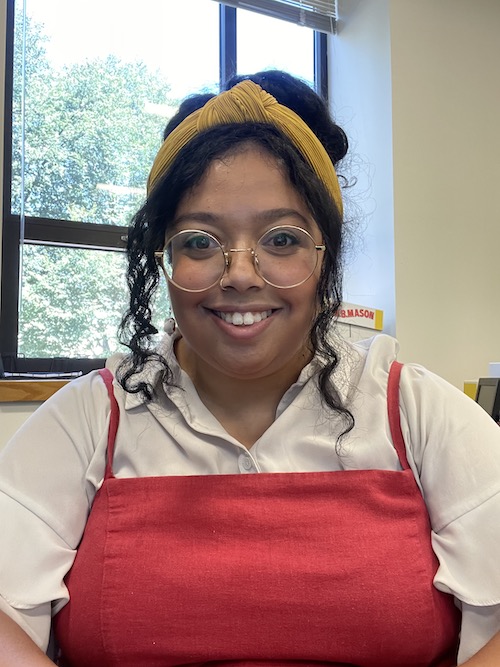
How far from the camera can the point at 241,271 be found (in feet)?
2.75

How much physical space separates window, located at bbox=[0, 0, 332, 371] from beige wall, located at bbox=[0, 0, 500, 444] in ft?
2.04

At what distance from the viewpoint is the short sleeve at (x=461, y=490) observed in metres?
0.79

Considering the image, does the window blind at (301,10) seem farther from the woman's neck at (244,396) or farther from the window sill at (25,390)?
the woman's neck at (244,396)

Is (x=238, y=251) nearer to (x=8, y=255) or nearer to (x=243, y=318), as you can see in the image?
(x=243, y=318)

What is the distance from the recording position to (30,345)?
2.14 meters

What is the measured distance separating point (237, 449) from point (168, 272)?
0.30 metres

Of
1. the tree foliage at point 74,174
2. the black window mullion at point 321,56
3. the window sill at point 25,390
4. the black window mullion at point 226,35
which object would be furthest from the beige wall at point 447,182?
the window sill at point 25,390

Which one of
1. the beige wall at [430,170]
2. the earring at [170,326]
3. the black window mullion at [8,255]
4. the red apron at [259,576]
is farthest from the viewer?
the beige wall at [430,170]

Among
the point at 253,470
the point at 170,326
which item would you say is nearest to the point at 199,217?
the point at 170,326

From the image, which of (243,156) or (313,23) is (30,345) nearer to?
(243,156)

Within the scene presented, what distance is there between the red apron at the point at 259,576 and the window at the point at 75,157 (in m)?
1.42

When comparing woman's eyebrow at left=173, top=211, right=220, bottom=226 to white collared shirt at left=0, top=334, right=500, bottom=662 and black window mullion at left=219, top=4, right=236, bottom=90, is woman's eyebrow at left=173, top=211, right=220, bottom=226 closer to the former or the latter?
white collared shirt at left=0, top=334, right=500, bottom=662

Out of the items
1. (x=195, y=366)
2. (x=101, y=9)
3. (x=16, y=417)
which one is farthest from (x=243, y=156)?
(x=101, y=9)

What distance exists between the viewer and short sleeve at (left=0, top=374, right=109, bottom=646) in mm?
794
